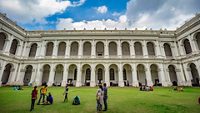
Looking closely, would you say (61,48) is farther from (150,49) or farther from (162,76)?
→ (162,76)

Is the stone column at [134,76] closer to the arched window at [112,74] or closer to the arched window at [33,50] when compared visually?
the arched window at [112,74]

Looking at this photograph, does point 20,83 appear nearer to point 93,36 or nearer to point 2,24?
point 2,24

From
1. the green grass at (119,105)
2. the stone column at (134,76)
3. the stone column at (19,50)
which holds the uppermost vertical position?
the stone column at (19,50)

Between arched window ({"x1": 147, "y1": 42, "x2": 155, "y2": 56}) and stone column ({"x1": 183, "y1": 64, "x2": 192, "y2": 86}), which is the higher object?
A: arched window ({"x1": 147, "y1": 42, "x2": 155, "y2": 56})

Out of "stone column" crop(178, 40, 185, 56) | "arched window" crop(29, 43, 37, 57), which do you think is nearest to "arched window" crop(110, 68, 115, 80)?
"stone column" crop(178, 40, 185, 56)

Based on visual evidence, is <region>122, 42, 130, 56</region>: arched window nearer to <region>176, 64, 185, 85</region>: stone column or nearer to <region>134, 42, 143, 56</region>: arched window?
<region>134, 42, 143, 56</region>: arched window

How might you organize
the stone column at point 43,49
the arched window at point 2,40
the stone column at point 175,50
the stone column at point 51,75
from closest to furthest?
the arched window at point 2,40, the stone column at point 51,75, the stone column at point 43,49, the stone column at point 175,50

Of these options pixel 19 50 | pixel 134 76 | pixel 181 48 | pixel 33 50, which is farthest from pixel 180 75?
pixel 19 50

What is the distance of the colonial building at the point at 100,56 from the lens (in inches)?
1092

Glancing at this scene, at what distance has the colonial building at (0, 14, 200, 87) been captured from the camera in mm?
27734

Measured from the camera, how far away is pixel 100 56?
2934 cm

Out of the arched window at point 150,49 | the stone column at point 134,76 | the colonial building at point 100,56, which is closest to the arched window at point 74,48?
the colonial building at point 100,56

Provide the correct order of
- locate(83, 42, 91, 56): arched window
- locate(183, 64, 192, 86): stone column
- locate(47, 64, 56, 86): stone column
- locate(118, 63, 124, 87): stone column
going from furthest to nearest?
locate(83, 42, 91, 56): arched window → locate(47, 64, 56, 86): stone column → locate(118, 63, 124, 87): stone column → locate(183, 64, 192, 86): stone column

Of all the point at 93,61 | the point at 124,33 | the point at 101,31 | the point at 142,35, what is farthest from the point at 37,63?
the point at 142,35
